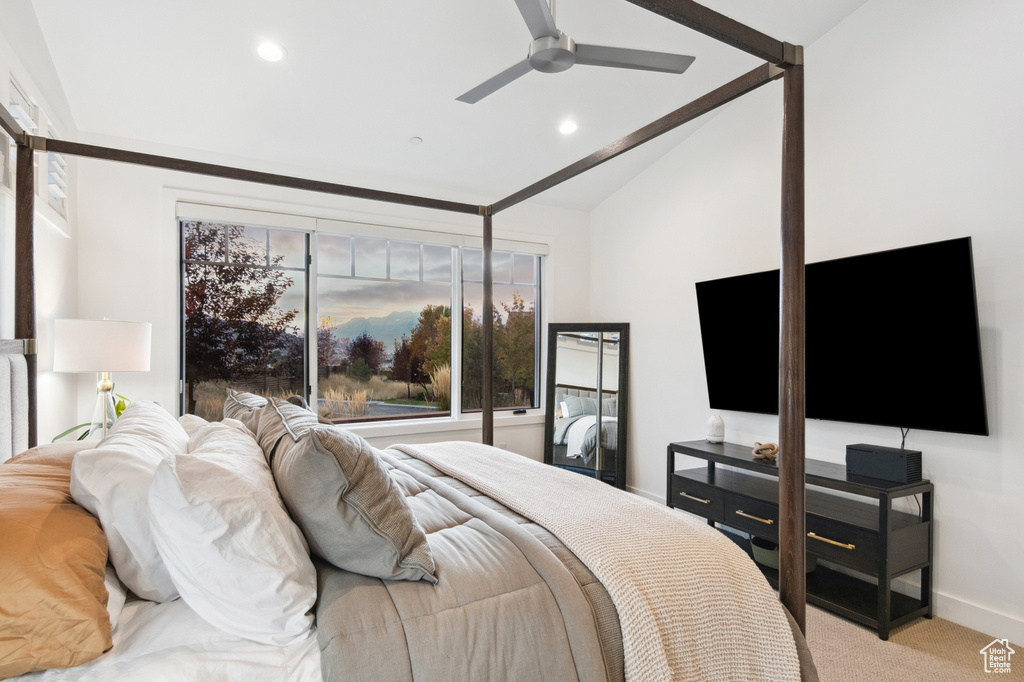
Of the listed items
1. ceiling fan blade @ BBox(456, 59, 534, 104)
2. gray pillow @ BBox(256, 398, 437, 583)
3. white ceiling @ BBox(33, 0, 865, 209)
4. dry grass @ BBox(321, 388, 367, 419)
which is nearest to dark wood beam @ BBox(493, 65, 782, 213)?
ceiling fan blade @ BBox(456, 59, 534, 104)

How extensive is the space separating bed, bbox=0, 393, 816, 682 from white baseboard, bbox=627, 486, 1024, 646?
1.73m

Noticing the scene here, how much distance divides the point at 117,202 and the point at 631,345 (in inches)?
149

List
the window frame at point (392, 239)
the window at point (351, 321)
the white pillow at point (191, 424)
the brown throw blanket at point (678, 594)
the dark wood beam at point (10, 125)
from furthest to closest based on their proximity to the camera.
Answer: the window at point (351, 321) → the window frame at point (392, 239) → the white pillow at point (191, 424) → the dark wood beam at point (10, 125) → the brown throw blanket at point (678, 594)

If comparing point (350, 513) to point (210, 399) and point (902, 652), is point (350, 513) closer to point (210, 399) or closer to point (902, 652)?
point (902, 652)

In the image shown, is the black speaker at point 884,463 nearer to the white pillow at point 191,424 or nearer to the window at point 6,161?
the white pillow at point 191,424

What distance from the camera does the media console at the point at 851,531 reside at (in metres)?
2.50

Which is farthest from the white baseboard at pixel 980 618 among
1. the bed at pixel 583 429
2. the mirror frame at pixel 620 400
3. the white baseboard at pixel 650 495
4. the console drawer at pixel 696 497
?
the bed at pixel 583 429

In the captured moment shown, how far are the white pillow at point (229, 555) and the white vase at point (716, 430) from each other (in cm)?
312

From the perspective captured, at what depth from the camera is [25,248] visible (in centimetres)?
213

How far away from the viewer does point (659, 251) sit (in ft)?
14.6

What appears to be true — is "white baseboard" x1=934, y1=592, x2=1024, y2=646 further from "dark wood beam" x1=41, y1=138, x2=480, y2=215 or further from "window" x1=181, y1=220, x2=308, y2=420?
"window" x1=181, y1=220, x2=308, y2=420

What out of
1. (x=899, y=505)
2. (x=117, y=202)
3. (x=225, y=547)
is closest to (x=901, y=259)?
(x=899, y=505)

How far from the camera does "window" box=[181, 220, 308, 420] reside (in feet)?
12.2

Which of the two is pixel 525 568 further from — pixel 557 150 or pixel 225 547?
pixel 557 150
